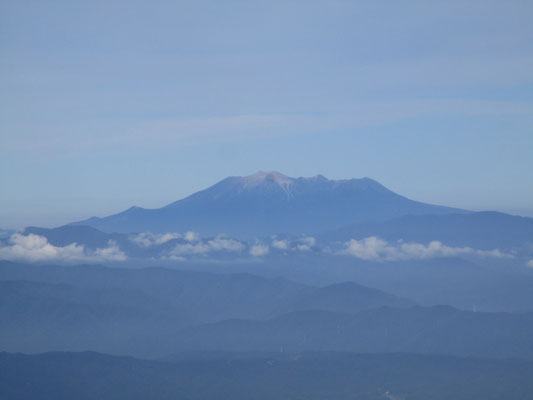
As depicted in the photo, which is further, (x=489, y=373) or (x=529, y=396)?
(x=489, y=373)

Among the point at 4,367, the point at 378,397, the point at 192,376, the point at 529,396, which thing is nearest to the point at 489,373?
the point at 529,396

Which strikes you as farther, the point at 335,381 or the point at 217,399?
the point at 335,381

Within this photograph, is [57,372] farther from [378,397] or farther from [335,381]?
[378,397]

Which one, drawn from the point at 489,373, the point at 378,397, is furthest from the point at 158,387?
the point at 489,373

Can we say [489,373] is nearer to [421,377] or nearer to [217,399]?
[421,377]

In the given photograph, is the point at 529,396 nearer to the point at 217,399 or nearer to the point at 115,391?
the point at 217,399

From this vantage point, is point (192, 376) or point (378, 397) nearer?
point (378, 397)

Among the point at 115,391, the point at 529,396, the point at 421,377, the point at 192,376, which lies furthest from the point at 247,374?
the point at 529,396

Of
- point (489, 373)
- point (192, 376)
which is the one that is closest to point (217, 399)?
point (192, 376)
